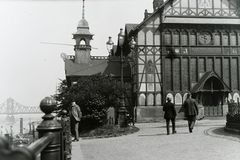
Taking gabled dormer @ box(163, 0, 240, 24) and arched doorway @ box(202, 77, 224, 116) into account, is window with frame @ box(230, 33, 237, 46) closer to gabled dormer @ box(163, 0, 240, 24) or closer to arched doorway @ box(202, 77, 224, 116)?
gabled dormer @ box(163, 0, 240, 24)

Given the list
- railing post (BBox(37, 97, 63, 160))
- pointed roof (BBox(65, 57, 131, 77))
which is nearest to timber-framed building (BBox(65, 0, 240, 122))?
pointed roof (BBox(65, 57, 131, 77))

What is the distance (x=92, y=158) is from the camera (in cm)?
841

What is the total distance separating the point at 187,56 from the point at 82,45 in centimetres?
1431

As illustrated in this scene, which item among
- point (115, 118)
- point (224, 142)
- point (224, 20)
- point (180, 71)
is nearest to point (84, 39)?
point (180, 71)

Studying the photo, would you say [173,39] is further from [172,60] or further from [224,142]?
[224,142]

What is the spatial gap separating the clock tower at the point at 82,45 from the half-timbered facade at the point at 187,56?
1043cm

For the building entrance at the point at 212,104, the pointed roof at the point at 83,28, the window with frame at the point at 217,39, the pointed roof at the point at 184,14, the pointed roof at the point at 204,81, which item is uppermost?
the pointed roof at the point at 83,28

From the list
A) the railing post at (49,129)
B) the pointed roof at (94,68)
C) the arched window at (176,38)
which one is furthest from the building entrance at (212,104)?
the railing post at (49,129)

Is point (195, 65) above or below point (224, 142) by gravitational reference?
above

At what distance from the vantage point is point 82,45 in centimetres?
3625

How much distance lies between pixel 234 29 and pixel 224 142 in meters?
20.3

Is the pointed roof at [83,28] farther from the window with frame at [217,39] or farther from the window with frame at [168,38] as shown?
the window with frame at [217,39]

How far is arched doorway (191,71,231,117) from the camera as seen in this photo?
26.4m

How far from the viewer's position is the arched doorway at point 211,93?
2639 cm
